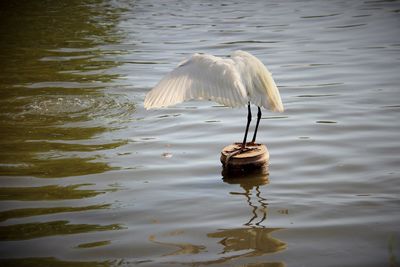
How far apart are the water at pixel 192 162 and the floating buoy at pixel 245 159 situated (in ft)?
0.78

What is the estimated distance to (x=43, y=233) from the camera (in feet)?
16.8

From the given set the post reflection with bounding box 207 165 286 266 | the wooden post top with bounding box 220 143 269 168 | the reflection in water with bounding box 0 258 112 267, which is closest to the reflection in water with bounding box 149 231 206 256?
the post reflection with bounding box 207 165 286 266

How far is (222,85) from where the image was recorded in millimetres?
5770

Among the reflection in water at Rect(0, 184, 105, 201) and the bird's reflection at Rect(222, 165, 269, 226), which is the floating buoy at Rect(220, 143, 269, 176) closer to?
the bird's reflection at Rect(222, 165, 269, 226)

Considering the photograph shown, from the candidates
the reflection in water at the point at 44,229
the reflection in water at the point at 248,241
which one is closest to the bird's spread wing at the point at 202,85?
the reflection in water at the point at 248,241

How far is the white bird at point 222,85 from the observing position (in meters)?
5.75

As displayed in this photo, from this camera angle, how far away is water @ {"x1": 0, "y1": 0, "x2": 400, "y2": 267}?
4.83 m

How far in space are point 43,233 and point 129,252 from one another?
922 millimetres

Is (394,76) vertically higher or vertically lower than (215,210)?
higher

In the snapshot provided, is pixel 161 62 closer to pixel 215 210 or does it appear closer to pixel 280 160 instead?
pixel 280 160

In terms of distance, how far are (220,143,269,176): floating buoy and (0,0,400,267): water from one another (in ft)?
0.78

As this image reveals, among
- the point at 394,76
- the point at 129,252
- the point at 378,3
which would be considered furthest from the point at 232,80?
the point at 378,3

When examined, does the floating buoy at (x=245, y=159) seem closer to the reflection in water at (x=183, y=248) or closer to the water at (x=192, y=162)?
the water at (x=192, y=162)

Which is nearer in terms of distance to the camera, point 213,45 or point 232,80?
point 232,80
